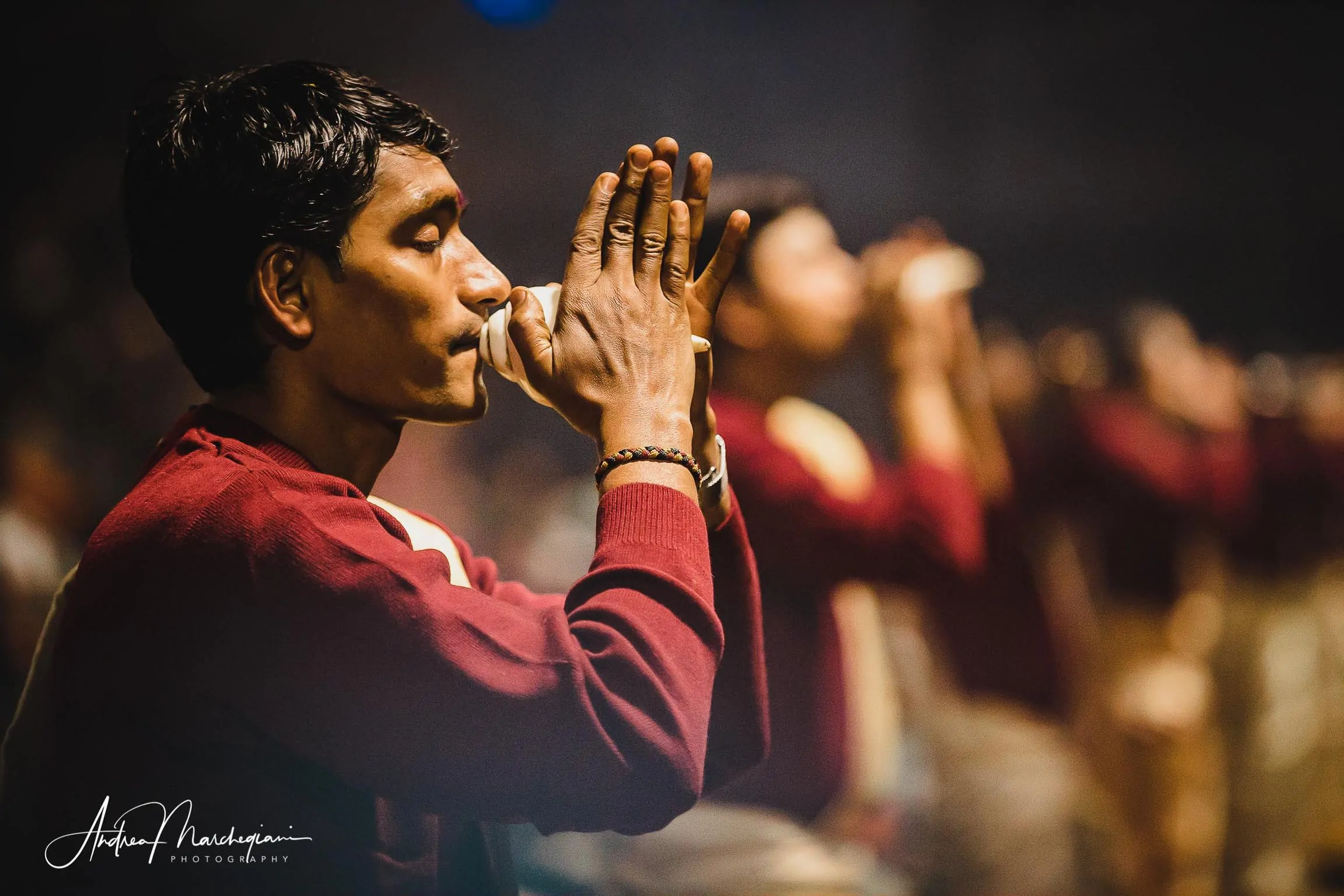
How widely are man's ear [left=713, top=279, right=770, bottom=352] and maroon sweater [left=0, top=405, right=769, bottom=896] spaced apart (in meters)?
0.64

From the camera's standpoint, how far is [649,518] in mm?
669

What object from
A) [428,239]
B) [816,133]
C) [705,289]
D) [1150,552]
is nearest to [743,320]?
[816,133]

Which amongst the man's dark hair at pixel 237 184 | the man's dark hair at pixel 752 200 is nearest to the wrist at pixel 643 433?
the man's dark hair at pixel 237 184

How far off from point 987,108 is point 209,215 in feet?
4.06

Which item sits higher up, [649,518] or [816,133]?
[816,133]

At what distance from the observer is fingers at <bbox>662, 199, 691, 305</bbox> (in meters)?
0.75

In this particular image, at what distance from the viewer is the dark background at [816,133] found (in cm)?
115

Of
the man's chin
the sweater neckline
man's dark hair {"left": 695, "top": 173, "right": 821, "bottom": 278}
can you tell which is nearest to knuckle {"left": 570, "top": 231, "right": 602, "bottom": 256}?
the man's chin

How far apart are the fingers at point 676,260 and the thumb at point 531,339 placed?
0.27 ft

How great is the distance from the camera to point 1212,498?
2078 millimetres

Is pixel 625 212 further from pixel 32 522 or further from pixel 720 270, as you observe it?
pixel 32 522

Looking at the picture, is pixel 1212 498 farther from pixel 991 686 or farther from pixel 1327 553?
pixel 991 686

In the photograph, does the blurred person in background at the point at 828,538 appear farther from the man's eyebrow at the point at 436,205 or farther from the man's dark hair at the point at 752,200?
the man's eyebrow at the point at 436,205

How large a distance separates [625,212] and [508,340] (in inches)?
4.4
